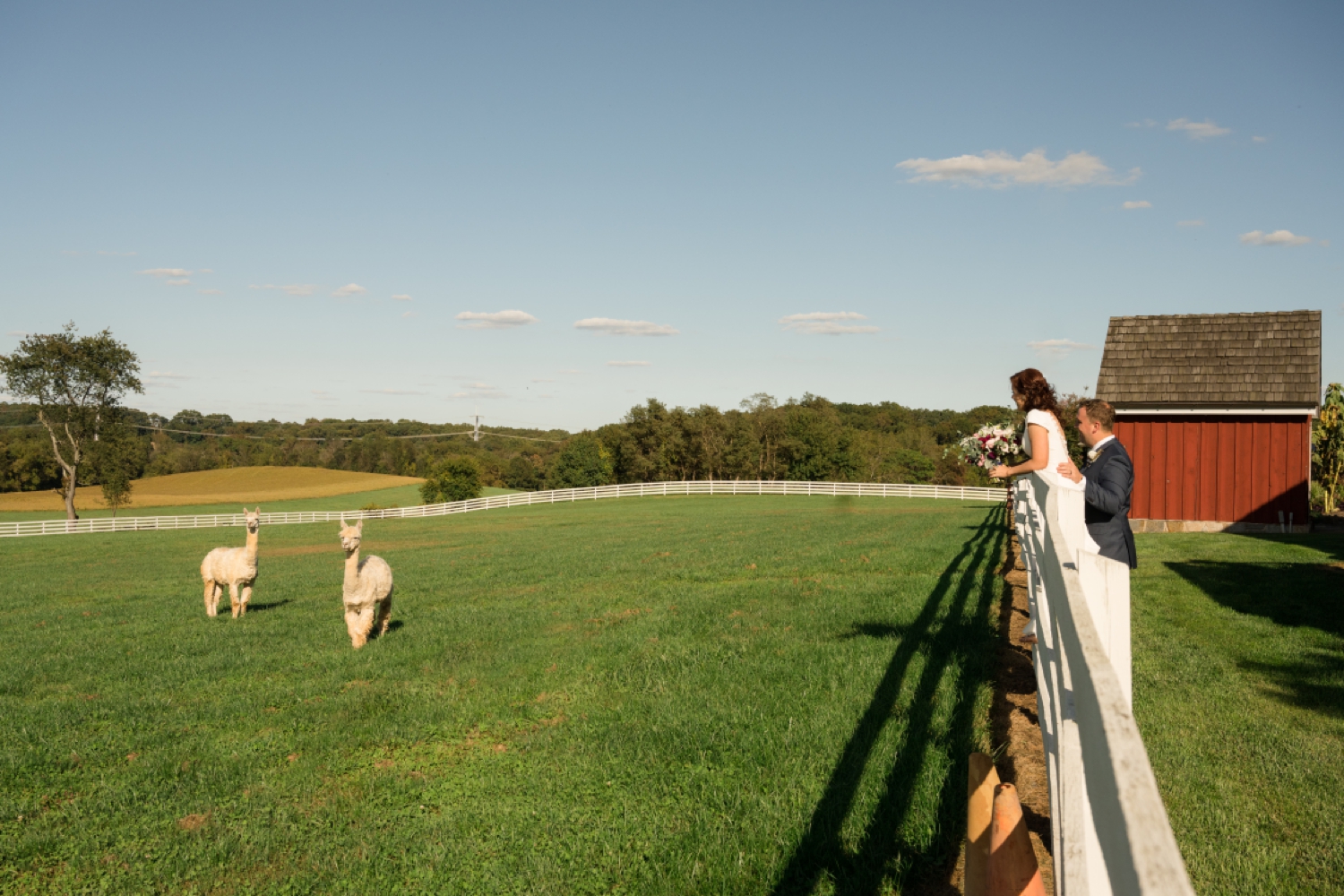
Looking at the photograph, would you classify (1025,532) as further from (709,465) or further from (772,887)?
(709,465)

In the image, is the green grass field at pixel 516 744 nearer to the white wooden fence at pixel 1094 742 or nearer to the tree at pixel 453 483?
the white wooden fence at pixel 1094 742

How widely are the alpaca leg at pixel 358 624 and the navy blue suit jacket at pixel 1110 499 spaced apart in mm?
7132

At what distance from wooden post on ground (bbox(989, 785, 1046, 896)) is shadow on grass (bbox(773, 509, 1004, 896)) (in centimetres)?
125

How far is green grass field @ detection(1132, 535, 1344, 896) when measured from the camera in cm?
370

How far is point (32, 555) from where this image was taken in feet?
99.5

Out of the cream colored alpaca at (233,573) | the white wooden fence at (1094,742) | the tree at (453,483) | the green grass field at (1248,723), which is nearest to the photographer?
the white wooden fence at (1094,742)

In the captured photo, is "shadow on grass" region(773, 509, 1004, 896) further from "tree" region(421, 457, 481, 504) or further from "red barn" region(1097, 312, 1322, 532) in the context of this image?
"tree" region(421, 457, 481, 504)

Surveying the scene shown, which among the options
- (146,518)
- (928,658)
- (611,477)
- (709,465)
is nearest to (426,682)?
(928,658)

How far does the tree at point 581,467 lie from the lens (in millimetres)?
86062

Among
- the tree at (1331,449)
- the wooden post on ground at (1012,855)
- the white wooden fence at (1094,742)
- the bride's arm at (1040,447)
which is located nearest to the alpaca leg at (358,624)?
the bride's arm at (1040,447)

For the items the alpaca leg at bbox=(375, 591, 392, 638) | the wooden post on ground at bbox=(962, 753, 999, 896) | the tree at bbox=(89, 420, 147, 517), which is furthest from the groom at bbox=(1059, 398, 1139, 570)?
the tree at bbox=(89, 420, 147, 517)

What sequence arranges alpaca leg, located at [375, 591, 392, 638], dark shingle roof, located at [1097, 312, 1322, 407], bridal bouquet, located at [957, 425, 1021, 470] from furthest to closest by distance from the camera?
dark shingle roof, located at [1097, 312, 1322, 407]
bridal bouquet, located at [957, 425, 1021, 470]
alpaca leg, located at [375, 591, 392, 638]

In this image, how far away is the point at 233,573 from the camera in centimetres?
1190

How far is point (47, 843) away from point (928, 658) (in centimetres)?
578
